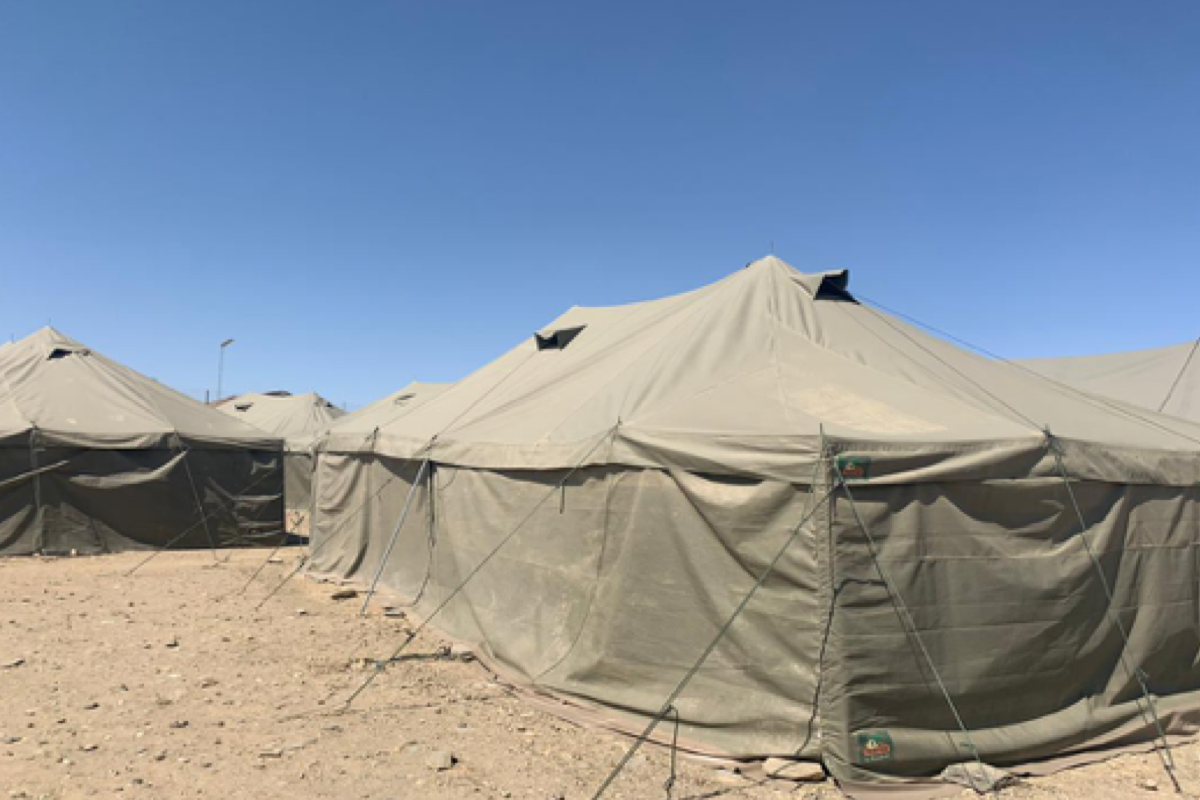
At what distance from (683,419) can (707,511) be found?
2.57ft

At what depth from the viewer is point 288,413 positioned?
30.3 m

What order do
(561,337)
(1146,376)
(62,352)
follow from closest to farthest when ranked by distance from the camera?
(561,337) → (1146,376) → (62,352)

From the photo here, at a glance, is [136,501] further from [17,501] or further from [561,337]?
[561,337]

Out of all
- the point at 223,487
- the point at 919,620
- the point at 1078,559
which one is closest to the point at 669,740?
the point at 919,620

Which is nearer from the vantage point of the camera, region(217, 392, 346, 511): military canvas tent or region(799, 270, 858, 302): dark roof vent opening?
region(799, 270, 858, 302): dark roof vent opening

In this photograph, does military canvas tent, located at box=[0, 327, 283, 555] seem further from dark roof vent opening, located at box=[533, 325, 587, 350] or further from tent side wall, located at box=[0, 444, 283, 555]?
dark roof vent opening, located at box=[533, 325, 587, 350]

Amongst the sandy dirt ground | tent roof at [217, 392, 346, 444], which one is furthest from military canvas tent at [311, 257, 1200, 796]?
tent roof at [217, 392, 346, 444]

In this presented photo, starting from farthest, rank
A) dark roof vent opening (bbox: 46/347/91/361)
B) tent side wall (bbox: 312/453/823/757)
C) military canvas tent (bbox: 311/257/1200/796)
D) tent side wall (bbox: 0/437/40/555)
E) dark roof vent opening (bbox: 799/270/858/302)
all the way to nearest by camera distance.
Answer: dark roof vent opening (bbox: 46/347/91/361) → tent side wall (bbox: 0/437/40/555) → dark roof vent opening (bbox: 799/270/858/302) → tent side wall (bbox: 312/453/823/757) → military canvas tent (bbox: 311/257/1200/796)

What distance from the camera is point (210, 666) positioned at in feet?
23.3

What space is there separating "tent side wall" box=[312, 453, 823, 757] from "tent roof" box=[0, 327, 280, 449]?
9388 millimetres

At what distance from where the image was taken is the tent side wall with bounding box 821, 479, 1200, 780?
496cm

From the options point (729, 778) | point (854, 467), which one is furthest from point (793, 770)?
point (854, 467)

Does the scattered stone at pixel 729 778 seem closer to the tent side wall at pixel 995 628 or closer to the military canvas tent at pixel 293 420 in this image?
the tent side wall at pixel 995 628

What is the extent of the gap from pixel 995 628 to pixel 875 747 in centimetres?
120
